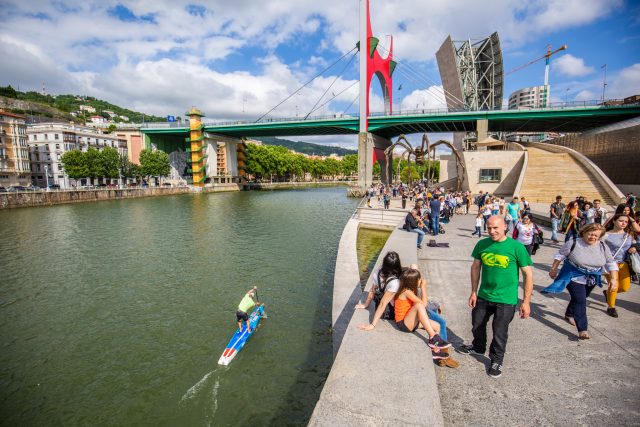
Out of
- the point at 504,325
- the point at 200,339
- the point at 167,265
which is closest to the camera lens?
the point at 504,325

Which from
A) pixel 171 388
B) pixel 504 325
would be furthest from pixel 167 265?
pixel 504 325

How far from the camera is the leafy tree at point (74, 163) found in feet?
180

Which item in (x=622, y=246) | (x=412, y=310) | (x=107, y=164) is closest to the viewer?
(x=412, y=310)

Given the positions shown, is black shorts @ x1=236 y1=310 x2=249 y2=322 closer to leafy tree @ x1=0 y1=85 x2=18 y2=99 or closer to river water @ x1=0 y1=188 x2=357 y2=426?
river water @ x1=0 y1=188 x2=357 y2=426

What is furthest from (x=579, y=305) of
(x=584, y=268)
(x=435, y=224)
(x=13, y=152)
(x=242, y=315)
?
(x=13, y=152)

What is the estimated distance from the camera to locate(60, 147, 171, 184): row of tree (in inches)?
2178

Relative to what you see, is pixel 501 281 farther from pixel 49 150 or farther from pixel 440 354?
pixel 49 150

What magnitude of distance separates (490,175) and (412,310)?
36785 mm

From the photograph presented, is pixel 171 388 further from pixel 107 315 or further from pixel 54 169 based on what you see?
pixel 54 169

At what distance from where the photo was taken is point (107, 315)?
30.6 ft

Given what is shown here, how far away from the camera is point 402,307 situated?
420cm

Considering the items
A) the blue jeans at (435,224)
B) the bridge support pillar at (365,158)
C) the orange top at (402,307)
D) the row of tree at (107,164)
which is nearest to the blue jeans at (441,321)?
the orange top at (402,307)

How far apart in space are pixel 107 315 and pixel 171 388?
472cm

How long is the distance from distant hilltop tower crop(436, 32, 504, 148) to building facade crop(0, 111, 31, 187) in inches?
3363
